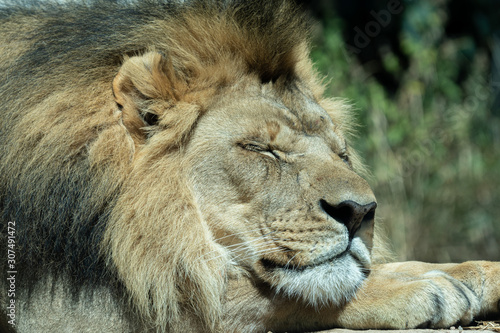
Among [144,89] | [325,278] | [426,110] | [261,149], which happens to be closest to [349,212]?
[325,278]

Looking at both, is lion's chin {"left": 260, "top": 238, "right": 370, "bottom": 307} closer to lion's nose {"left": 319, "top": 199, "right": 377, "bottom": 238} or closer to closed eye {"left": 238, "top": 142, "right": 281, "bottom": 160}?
lion's nose {"left": 319, "top": 199, "right": 377, "bottom": 238}

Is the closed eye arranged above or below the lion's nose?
above

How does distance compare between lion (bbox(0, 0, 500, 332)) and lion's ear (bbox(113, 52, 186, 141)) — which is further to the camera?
lion's ear (bbox(113, 52, 186, 141))

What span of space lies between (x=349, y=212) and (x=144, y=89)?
4.31ft

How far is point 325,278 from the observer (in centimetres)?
319

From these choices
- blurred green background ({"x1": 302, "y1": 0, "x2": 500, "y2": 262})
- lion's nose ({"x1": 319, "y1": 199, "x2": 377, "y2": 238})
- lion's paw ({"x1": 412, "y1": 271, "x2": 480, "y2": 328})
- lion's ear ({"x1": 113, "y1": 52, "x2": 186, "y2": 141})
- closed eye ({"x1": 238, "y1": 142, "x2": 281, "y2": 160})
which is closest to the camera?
lion's nose ({"x1": 319, "y1": 199, "x2": 377, "y2": 238})

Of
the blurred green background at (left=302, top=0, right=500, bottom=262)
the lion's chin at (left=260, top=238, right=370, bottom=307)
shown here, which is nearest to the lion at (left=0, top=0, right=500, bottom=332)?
the lion's chin at (left=260, top=238, right=370, bottom=307)

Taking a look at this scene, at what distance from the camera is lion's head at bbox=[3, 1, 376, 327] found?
3217 millimetres

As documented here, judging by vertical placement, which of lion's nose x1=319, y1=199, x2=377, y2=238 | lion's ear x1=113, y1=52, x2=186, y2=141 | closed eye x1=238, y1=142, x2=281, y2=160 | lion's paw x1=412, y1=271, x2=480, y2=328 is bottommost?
lion's paw x1=412, y1=271, x2=480, y2=328

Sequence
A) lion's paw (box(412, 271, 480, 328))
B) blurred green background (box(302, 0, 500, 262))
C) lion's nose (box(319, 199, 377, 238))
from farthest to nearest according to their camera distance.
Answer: blurred green background (box(302, 0, 500, 262)), lion's paw (box(412, 271, 480, 328)), lion's nose (box(319, 199, 377, 238))

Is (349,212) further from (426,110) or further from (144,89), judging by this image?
(426,110)

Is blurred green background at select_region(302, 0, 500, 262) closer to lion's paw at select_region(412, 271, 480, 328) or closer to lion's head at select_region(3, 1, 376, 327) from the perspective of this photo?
lion's head at select_region(3, 1, 376, 327)

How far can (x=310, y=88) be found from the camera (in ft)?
14.3

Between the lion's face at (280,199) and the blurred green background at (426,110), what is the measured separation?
13.8 feet
